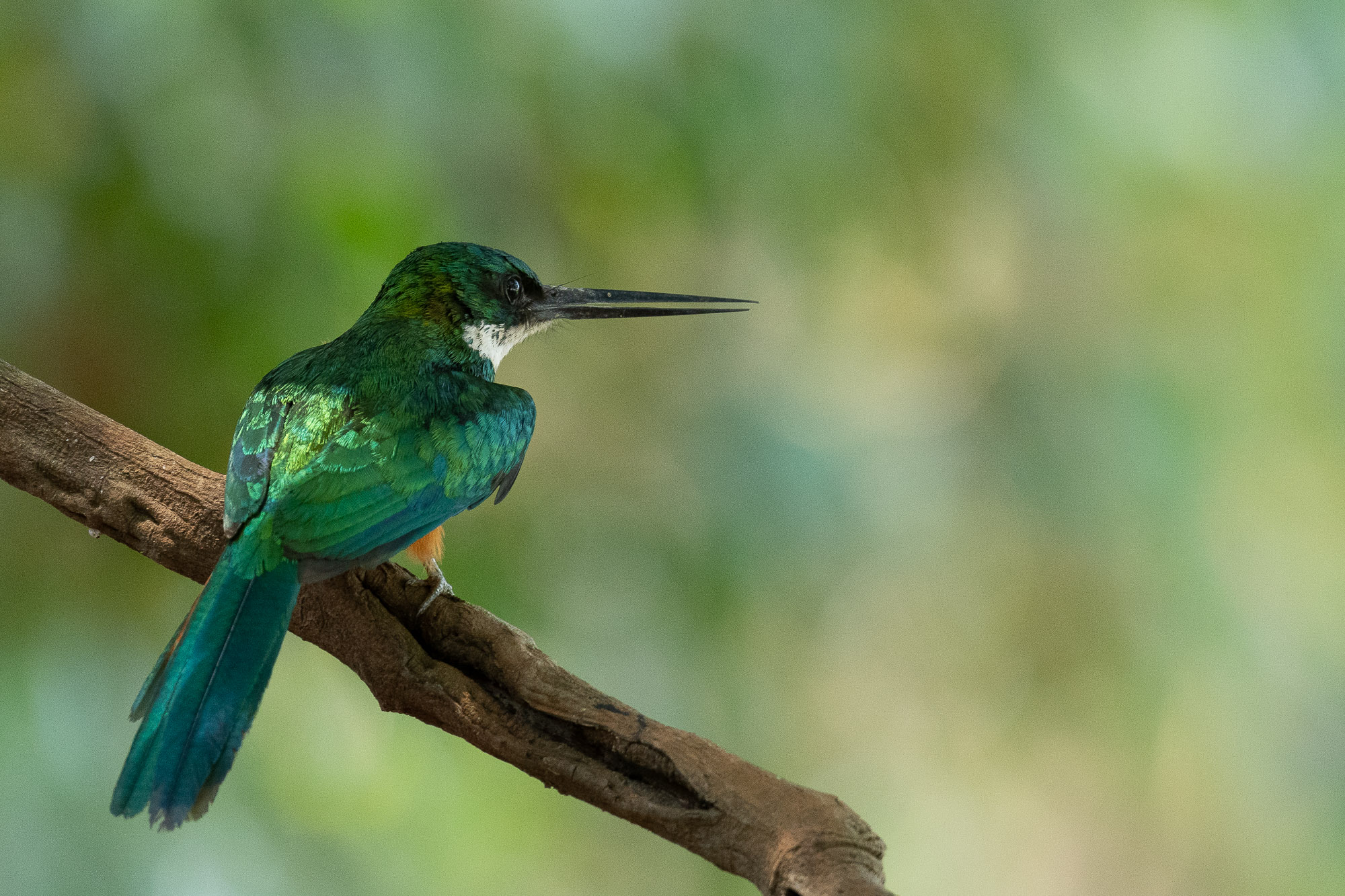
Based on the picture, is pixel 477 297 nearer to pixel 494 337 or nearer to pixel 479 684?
pixel 494 337

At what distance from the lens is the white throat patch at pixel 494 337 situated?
3020mm

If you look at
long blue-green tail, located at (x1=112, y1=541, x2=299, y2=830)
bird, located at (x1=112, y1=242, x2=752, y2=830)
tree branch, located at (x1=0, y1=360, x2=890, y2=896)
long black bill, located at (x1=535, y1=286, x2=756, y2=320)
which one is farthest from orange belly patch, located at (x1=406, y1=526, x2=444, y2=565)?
long black bill, located at (x1=535, y1=286, x2=756, y2=320)

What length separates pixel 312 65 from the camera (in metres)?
3.72

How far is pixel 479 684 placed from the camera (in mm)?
2240

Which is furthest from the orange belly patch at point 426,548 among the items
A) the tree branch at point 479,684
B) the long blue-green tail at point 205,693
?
the long blue-green tail at point 205,693

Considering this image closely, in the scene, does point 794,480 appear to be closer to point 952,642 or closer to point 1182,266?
point 952,642

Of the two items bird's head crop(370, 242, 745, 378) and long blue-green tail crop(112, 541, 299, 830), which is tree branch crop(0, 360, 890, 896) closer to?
long blue-green tail crop(112, 541, 299, 830)

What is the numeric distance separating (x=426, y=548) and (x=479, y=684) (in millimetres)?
471

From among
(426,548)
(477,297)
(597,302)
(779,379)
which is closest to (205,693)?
(426,548)

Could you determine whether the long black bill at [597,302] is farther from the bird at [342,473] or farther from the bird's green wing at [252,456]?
the bird's green wing at [252,456]

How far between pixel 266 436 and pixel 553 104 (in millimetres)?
1858

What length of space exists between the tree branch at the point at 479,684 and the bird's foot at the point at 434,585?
0.02 m

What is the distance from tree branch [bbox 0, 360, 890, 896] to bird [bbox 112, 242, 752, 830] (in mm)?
118

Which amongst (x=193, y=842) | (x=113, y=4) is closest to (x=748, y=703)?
(x=193, y=842)
